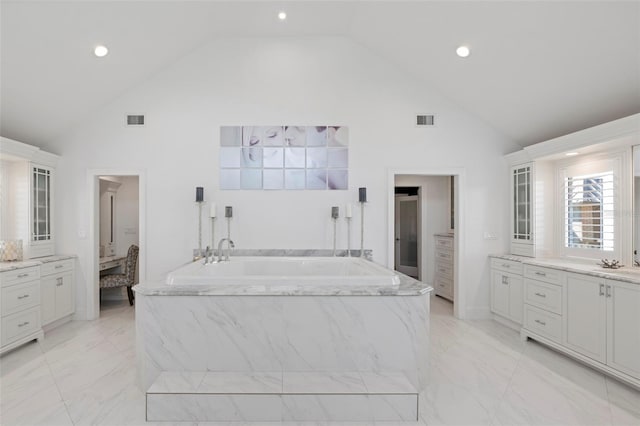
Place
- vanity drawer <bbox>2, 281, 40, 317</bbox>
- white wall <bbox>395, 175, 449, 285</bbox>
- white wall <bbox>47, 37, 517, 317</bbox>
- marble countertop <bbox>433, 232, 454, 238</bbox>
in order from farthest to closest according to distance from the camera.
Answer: white wall <bbox>395, 175, 449, 285</bbox>, marble countertop <bbox>433, 232, 454, 238</bbox>, white wall <bbox>47, 37, 517, 317</bbox>, vanity drawer <bbox>2, 281, 40, 317</bbox>

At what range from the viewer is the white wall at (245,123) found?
4141 mm

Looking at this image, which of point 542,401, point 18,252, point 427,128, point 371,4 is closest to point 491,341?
point 542,401

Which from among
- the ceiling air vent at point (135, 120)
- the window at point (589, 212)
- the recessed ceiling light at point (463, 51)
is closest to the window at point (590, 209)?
the window at point (589, 212)

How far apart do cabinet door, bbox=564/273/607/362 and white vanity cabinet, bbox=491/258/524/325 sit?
65cm

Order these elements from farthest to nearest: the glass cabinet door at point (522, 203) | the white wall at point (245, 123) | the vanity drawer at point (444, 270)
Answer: the vanity drawer at point (444, 270) < the white wall at point (245, 123) < the glass cabinet door at point (522, 203)

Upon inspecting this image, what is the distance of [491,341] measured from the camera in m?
3.46

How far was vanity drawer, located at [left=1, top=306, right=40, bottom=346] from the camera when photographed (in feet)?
9.97

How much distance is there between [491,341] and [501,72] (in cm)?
281

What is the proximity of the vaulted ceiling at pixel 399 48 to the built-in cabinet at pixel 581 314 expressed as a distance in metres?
1.69

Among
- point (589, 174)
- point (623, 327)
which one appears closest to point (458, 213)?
point (589, 174)

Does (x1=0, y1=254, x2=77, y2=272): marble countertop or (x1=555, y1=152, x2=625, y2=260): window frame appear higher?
(x1=555, y1=152, x2=625, y2=260): window frame

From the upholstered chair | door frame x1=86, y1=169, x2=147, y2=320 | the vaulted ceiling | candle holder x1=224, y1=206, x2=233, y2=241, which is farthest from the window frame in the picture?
the upholstered chair

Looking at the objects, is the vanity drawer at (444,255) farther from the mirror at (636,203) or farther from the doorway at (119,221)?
the doorway at (119,221)

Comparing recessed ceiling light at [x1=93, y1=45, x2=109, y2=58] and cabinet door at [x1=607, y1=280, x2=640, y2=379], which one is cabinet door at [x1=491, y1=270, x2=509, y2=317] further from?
recessed ceiling light at [x1=93, y1=45, x2=109, y2=58]
